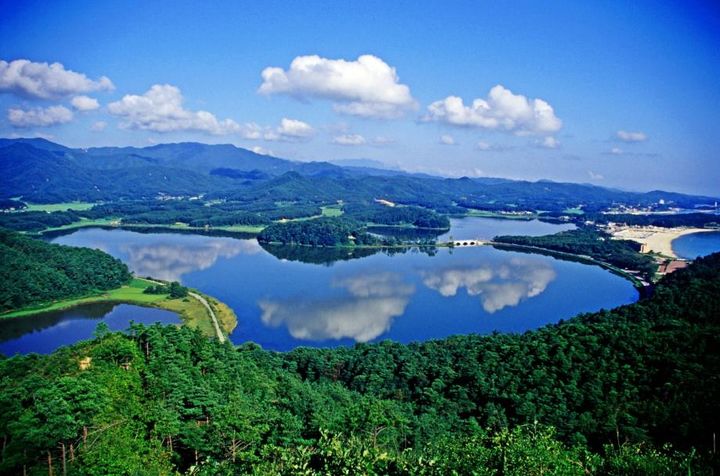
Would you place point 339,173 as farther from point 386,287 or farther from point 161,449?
point 161,449

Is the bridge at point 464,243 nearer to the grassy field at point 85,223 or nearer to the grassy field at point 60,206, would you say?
the grassy field at point 85,223

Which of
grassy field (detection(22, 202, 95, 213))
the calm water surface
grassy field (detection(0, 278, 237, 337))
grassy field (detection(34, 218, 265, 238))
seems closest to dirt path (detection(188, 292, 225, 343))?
grassy field (detection(0, 278, 237, 337))

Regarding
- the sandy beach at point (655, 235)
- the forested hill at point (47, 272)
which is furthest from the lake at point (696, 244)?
the forested hill at point (47, 272)

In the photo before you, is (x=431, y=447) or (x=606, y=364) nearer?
(x=431, y=447)

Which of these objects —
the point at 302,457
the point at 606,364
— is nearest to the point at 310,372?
the point at 606,364

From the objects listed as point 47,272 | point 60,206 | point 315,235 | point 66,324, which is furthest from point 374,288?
point 60,206

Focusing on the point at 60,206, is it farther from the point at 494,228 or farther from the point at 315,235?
the point at 494,228
